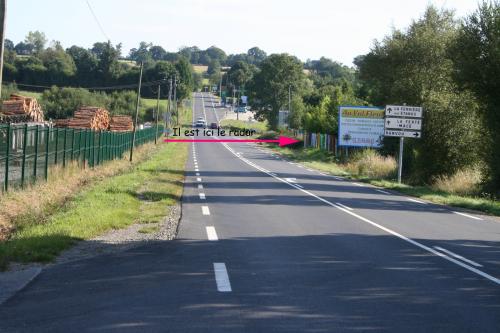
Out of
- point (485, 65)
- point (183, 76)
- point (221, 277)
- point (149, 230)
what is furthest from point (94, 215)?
point (183, 76)

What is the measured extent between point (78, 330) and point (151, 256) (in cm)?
398

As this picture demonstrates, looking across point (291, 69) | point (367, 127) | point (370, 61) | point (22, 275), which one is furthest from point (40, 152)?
point (291, 69)

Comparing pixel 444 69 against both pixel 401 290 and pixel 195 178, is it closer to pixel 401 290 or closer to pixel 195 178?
pixel 195 178

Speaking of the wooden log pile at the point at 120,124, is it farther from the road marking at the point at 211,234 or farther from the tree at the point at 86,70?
the tree at the point at 86,70

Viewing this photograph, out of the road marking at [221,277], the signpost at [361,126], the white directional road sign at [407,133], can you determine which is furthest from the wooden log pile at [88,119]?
the road marking at [221,277]

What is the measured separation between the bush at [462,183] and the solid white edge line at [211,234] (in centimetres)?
1609

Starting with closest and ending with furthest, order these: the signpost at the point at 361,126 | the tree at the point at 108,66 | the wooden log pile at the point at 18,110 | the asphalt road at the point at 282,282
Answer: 1. the asphalt road at the point at 282,282
2. the wooden log pile at the point at 18,110
3. the signpost at the point at 361,126
4. the tree at the point at 108,66

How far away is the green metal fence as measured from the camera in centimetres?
1598

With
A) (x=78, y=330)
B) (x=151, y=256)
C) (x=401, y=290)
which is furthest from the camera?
(x=151, y=256)

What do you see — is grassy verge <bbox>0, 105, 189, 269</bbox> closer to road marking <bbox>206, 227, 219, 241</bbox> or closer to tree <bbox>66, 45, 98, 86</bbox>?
road marking <bbox>206, 227, 219, 241</bbox>

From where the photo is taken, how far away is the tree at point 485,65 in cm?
2497

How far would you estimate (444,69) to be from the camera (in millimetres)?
35375

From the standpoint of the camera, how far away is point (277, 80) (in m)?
120

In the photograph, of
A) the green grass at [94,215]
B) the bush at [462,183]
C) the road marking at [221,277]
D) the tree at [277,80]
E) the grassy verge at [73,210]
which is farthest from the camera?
the tree at [277,80]
